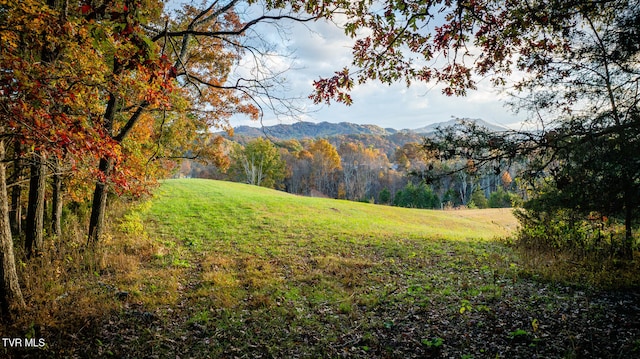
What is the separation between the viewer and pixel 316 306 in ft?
20.9

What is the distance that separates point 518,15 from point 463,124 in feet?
7.03

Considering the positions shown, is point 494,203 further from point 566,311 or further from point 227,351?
point 227,351

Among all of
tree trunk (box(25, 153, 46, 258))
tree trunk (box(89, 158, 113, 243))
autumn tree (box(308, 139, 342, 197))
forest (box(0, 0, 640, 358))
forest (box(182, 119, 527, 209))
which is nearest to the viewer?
forest (box(0, 0, 640, 358))

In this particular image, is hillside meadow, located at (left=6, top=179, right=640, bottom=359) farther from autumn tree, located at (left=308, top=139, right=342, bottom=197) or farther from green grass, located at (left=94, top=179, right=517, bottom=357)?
autumn tree, located at (left=308, top=139, right=342, bottom=197)

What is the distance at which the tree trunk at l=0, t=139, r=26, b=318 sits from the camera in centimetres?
489

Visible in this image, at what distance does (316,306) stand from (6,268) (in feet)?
17.6

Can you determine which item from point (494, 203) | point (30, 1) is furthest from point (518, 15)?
point (494, 203)

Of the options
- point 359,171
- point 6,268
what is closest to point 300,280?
point 6,268

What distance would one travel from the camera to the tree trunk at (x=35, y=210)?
23.0 feet

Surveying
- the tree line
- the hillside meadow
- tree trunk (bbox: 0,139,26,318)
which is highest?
the tree line

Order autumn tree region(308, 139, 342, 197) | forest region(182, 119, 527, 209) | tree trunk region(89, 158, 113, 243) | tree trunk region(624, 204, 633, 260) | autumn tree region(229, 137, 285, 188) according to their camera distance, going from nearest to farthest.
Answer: tree trunk region(624, 204, 633, 260)
tree trunk region(89, 158, 113, 243)
forest region(182, 119, 527, 209)
autumn tree region(229, 137, 285, 188)
autumn tree region(308, 139, 342, 197)

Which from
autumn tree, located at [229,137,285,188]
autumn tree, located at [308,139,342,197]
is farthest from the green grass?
autumn tree, located at [308,139,342,197]

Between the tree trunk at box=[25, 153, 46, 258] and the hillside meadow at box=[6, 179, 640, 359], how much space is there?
0.65 m

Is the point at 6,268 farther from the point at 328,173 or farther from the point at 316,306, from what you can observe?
the point at 328,173
